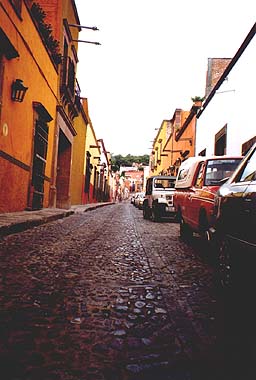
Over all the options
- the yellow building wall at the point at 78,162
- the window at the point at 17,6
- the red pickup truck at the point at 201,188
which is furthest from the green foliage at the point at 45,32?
the yellow building wall at the point at 78,162

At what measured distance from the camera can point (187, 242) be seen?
789cm

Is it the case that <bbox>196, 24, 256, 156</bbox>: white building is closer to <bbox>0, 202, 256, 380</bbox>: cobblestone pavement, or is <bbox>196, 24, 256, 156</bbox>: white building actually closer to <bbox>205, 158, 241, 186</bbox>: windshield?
<bbox>205, 158, 241, 186</bbox>: windshield

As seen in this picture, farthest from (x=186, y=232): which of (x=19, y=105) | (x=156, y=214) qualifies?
(x=156, y=214)

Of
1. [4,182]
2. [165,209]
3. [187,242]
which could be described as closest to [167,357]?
[187,242]

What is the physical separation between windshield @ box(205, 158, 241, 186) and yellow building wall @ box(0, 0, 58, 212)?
4404 mm

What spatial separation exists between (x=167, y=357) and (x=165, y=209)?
11633mm

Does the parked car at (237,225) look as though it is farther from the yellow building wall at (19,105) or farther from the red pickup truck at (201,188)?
the yellow building wall at (19,105)

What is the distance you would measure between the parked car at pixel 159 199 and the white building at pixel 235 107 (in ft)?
8.77

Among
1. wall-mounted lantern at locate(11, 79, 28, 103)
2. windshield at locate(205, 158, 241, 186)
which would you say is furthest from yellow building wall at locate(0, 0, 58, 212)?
windshield at locate(205, 158, 241, 186)

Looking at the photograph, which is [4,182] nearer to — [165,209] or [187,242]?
[187,242]

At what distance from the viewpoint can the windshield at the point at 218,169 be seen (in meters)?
6.92

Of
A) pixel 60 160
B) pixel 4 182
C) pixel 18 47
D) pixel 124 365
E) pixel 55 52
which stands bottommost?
pixel 124 365

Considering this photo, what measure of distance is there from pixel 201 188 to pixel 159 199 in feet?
22.7

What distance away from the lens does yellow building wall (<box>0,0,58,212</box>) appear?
8.75 meters
